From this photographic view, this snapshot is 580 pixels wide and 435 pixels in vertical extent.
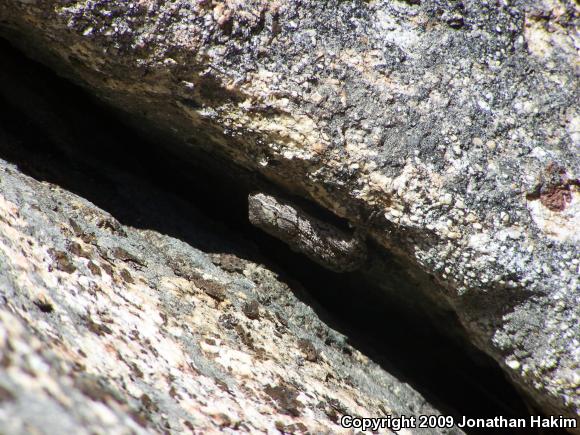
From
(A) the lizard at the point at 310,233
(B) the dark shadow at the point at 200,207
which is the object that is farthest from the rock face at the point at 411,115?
(B) the dark shadow at the point at 200,207

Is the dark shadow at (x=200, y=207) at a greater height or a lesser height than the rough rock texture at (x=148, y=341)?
greater

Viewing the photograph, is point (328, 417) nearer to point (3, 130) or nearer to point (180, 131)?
point (180, 131)

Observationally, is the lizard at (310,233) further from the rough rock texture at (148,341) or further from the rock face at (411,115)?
the rough rock texture at (148,341)

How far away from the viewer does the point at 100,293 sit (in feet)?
6.04

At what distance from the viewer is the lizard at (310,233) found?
2260 mm

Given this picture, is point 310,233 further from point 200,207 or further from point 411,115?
point 200,207

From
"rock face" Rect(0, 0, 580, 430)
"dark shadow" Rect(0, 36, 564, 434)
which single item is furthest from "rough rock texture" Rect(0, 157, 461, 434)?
"rock face" Rect(0, 0, 580, 430)

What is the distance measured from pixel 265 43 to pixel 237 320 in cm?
104

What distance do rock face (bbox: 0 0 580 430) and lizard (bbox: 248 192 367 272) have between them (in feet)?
0.49

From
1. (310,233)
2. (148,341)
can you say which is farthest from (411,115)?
(148,341)

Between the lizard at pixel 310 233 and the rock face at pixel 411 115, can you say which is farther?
the lizard at pixel 310 233

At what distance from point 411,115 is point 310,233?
612 mm

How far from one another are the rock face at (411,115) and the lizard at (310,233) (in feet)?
0.49

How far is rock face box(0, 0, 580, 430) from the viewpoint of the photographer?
1989mm
